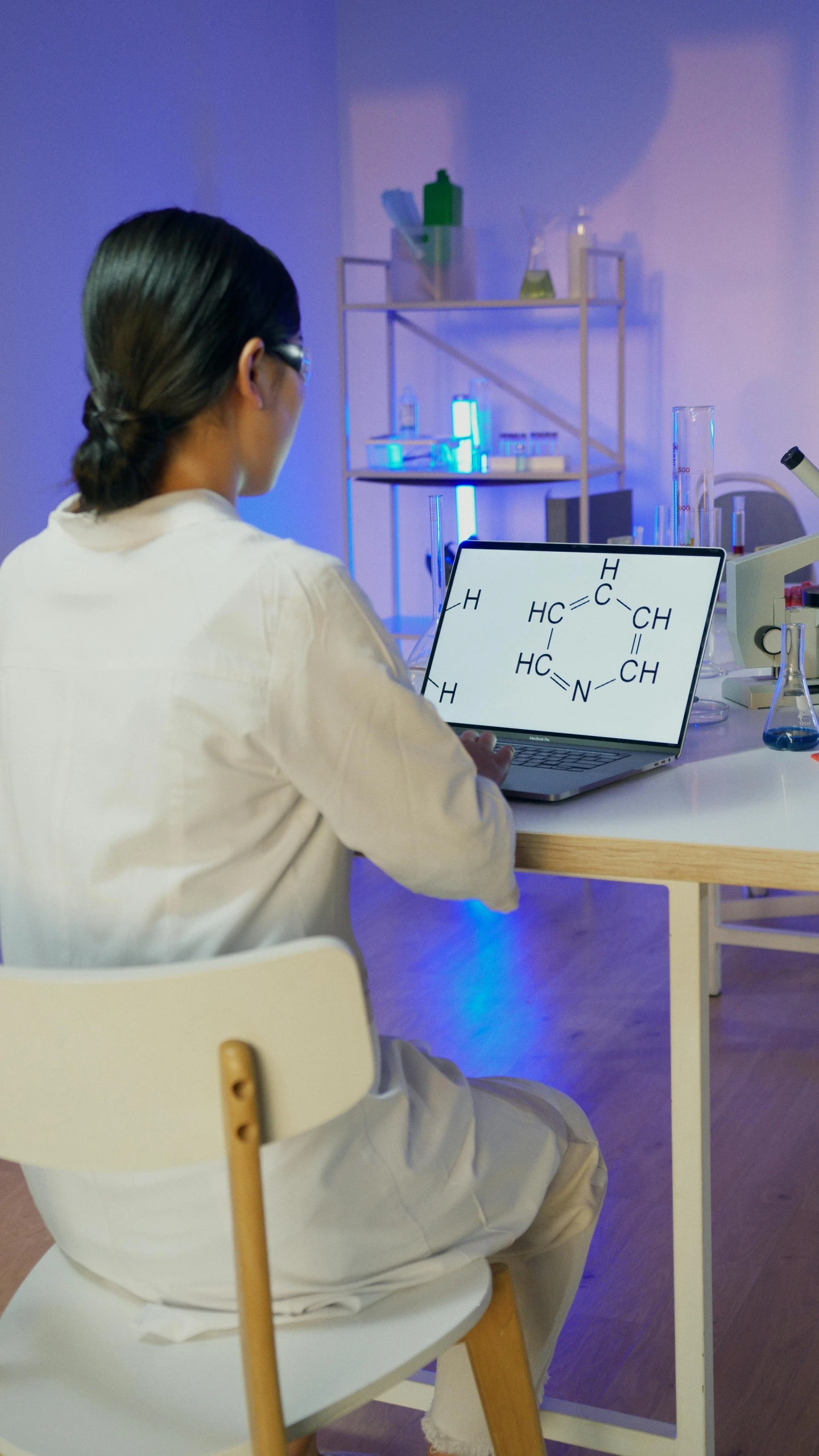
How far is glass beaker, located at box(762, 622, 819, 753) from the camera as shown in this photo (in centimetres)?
145

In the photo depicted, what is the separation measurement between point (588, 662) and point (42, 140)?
8.43ft

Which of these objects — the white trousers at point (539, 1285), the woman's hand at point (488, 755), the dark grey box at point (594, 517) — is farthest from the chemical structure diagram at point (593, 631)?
the dark grey box at point (594, 517)

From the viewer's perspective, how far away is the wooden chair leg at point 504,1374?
116cm

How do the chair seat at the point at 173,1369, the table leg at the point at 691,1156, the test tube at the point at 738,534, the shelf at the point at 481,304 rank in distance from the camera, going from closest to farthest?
the chair seat at the point at 173,1369 < the table leg at the point at 691,1156 < the test tube at the point at 738,534 < the shelf at the point at 481,304

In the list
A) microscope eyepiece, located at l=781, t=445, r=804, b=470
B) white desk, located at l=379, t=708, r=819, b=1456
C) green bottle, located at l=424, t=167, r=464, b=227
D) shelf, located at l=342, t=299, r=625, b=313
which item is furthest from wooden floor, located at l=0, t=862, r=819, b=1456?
green bottle, located at l=424, t=167, r=464, b=227

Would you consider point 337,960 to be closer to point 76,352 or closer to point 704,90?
point 76,352

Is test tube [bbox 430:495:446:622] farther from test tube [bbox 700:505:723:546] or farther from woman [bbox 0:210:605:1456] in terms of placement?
woman [bbox 0:210:605:1456]

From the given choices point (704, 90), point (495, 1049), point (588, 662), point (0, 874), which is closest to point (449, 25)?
point (704, 90)

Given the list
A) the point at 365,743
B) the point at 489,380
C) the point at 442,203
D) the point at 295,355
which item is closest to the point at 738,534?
the point at 295,355

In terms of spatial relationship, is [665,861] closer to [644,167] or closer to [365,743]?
[365,743]

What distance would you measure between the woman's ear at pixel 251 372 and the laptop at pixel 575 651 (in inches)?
18.2

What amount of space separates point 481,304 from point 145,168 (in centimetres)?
98

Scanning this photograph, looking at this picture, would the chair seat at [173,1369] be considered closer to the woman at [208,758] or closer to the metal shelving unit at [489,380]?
the woman at [208,758]

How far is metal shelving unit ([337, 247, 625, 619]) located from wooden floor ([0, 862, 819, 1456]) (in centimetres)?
122
